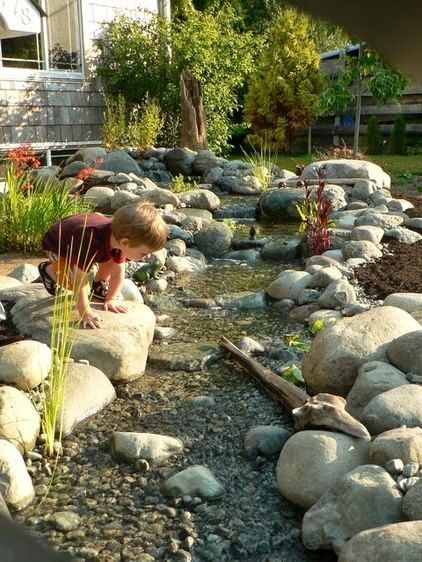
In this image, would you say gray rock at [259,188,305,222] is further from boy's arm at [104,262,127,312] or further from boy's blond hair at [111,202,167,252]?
boy's blond hair at [111,202,167,252]

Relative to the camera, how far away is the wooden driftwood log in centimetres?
300

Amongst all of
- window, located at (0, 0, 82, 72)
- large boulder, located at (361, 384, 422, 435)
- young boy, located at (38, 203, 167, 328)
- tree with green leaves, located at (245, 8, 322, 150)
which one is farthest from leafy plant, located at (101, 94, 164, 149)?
large boulder, located at (361, 384, 422, 435)

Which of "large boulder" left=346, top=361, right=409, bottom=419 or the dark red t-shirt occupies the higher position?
the dark red t-shirt

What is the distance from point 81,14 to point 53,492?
36.8ft

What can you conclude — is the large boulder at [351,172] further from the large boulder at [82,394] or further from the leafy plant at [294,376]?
the large boulder at [82,394]

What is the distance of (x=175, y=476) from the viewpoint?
299 cm

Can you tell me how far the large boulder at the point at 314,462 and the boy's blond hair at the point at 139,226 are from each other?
1.52m

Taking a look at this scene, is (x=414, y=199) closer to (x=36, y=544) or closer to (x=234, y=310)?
(x=234, y=310)

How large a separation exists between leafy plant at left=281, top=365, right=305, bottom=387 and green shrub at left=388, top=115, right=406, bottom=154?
15.0 metres

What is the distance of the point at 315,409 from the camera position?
3.12 meters

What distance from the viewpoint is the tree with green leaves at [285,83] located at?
61.4 ft

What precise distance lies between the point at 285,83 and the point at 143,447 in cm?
1640

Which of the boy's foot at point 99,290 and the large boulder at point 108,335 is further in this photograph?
the boy's foot at point 99,290

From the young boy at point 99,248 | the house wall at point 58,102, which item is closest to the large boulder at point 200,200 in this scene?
the house wall at point 58,102
